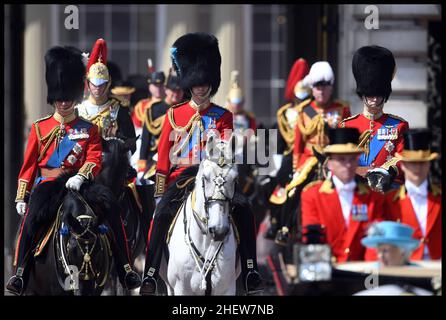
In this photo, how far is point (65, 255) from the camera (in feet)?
56.9

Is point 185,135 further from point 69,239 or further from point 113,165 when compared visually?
point 69,239

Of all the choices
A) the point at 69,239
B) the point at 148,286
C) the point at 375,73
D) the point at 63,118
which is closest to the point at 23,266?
the point at 69,239

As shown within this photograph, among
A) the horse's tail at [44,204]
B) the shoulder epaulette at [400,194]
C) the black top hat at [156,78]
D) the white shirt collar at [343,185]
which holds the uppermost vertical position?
the black top hat at [156,78]

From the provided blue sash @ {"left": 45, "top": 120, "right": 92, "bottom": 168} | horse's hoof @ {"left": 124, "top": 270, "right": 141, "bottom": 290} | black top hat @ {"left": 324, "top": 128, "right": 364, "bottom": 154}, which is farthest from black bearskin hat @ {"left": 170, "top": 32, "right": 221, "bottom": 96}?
horse's hoof @ {"left": 124, "top": 270, "right": 141, "bottom": 290}

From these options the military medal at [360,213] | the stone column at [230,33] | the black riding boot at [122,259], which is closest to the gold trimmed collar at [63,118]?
the black riding boot at [122,259]

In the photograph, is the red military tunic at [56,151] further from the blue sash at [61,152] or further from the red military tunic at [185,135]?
the red military tunic at [185,135]

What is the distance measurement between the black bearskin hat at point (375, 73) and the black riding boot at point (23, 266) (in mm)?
3307

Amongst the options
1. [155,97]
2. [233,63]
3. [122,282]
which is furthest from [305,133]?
[233,63]

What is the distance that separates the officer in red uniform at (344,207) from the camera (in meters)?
16.4

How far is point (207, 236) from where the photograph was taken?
16.8 m

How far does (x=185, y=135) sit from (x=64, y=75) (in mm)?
1289

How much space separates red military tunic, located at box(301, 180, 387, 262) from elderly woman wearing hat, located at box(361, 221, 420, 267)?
1.77 meters

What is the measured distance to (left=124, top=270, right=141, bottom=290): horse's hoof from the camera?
58.5 ft
